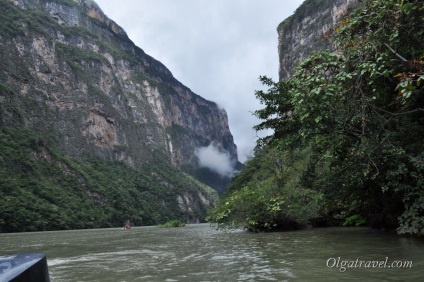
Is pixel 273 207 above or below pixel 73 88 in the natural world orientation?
below

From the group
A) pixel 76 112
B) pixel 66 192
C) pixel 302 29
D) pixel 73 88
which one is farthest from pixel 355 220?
pixel 73 88

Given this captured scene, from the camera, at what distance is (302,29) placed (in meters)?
104

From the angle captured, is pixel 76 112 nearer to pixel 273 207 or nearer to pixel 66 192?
pixel 66 192

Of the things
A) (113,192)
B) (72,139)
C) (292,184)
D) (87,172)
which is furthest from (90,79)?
(292,184)

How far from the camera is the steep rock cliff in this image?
105 metres

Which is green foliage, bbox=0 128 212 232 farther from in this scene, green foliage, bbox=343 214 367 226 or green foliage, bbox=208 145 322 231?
green foliage, bbox=343 214 367 226

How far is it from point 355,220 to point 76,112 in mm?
130204

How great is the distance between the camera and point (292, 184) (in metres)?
24.0

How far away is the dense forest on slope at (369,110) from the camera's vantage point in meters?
7.67

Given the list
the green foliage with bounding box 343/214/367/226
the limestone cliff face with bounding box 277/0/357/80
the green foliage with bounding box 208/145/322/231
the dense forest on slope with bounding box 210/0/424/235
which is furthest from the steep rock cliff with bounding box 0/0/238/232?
the dense forest on slope with bounding box 210/0/424/235

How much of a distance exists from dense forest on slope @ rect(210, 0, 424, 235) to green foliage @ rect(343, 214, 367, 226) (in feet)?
10.7

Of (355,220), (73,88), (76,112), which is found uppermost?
(73,88)

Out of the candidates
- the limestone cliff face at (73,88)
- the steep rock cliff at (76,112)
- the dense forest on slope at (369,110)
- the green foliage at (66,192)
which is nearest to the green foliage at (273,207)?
the dense forest on slope at (369,110)

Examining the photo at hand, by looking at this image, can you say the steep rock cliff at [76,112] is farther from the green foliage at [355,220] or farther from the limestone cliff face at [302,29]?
the green foliage at [355,220]
